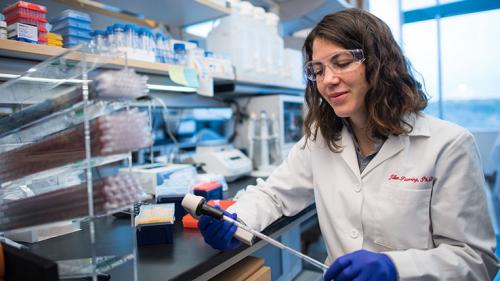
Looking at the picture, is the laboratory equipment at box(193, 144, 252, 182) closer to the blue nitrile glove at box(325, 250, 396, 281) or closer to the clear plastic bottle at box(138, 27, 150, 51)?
the clear plastic bottle at box(138, 27, 150, 51)

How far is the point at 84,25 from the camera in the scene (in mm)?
1241

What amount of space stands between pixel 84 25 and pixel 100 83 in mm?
836

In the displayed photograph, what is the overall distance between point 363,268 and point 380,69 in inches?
23.1

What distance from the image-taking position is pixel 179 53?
153cm

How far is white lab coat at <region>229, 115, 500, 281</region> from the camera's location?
82cm

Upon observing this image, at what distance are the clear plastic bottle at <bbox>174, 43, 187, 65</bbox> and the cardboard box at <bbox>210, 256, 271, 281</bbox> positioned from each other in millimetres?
979

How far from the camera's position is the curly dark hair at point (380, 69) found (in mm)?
970

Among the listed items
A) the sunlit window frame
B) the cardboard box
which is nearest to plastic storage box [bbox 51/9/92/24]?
the cardboard box

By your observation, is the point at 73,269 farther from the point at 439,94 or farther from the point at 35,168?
the point at 439,94

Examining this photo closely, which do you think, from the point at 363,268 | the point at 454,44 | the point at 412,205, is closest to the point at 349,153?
the point at 412,205

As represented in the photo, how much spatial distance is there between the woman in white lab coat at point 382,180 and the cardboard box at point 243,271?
0.38ft

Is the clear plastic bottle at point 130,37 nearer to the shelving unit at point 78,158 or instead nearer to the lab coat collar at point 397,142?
the shelving unit at point 78,158

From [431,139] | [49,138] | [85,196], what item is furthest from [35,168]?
[431,139]

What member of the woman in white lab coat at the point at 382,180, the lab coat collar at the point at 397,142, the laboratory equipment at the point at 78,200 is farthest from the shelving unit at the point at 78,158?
the lab coat collar at the point at 397,142
